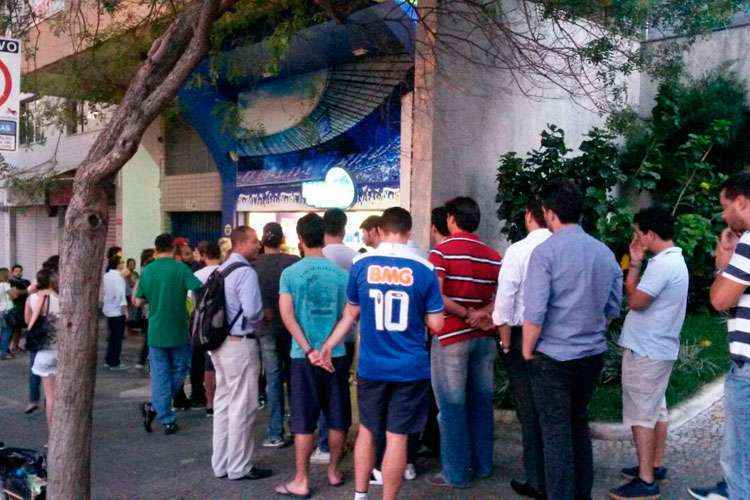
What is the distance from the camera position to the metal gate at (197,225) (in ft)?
44.8

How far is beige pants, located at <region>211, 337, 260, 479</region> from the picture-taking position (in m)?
5.34

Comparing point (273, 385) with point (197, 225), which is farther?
point (197, 225)

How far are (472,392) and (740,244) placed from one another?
2365mm

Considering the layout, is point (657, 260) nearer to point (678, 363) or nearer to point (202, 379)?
point (678, 363)

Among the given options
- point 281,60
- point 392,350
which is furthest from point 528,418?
point 281,60

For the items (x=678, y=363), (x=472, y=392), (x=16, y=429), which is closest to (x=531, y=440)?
(x=472, y=392)

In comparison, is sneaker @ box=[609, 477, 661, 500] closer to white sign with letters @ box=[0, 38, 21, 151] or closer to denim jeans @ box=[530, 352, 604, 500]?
denim jeans @ box=[530, 352, 604, 500]

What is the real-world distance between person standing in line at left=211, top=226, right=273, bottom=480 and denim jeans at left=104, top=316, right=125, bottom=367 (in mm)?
5688

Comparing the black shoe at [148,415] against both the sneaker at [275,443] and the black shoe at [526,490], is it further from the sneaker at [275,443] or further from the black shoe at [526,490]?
the black shoe at [526,490]

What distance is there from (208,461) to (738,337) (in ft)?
14.0

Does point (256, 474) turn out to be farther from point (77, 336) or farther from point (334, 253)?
point (77, 336)

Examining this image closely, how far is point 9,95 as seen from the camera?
5.68 metres

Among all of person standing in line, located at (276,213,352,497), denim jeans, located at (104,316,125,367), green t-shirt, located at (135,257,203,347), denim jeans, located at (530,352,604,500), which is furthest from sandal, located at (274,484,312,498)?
denim jeans, located at (104,316,125,367)

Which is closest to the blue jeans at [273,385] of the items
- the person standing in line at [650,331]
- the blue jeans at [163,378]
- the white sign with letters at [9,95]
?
the blue jeans at [163,378]
